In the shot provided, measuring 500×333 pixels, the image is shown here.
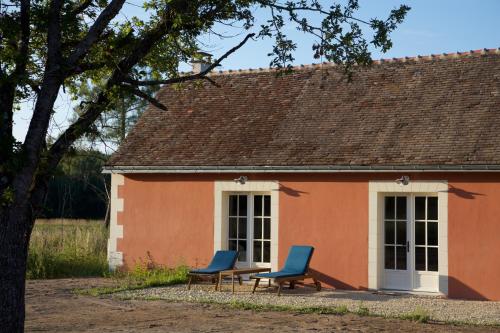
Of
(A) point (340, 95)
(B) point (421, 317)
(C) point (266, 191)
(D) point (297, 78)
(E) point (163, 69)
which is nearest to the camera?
(E) point (163, 69)

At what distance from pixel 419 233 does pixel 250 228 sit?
11.5 feet

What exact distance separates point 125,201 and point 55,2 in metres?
9.42

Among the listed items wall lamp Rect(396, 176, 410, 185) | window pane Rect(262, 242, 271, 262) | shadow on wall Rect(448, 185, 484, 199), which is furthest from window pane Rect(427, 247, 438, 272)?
window pane Rect(262, 242, 271, 262)

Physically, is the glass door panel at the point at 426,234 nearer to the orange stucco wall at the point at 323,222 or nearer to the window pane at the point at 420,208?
the window pane at the point at 420,208

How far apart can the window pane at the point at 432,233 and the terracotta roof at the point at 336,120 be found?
1238 millimetres

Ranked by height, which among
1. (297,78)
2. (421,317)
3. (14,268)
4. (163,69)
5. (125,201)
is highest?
(297,78)

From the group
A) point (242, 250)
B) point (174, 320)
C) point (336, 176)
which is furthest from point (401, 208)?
point (174, 320)

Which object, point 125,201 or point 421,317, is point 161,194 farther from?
point 421,317

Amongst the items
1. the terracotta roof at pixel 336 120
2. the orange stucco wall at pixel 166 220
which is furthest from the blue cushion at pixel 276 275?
the orange stucco wall at pixel 166 220

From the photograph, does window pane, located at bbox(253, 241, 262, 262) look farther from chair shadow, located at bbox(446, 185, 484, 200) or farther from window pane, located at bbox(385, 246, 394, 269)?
chair shadow, located at bbox(446, 185, 484, 200)

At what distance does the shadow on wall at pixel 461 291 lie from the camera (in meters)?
13.5

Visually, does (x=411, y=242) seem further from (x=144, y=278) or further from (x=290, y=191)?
(x=144, y=278)

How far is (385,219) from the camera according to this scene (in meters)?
14.6

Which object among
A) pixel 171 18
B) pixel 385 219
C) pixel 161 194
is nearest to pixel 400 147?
pixel 385 219
